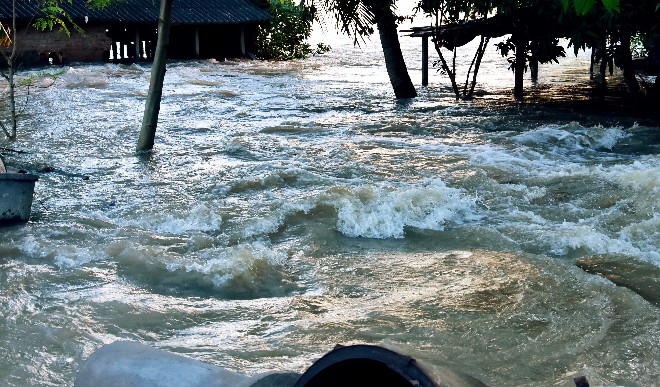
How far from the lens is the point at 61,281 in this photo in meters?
6.40

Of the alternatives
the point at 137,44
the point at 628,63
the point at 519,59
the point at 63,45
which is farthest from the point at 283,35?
the point at 628,63

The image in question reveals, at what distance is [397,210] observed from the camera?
812 cm

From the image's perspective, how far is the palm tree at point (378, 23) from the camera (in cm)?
1493

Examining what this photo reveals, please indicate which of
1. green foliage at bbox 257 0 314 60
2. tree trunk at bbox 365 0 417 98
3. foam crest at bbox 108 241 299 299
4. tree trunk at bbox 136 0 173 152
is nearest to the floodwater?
foam crest at bbox 108 241 299 299

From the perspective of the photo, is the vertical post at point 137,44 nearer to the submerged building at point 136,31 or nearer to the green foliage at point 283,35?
the submerged building at point 136,31

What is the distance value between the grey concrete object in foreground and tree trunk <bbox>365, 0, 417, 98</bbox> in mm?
9121

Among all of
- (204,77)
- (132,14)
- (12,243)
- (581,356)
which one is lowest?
(581,356)

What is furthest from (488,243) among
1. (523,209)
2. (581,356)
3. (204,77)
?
(204,77)

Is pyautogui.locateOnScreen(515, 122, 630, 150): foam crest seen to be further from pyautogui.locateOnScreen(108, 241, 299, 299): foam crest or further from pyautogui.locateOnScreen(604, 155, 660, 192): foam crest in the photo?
pyautogui.locateOnScreen(108, 241, 299, 299): foam crest

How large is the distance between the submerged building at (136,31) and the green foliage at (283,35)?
793 millimetres

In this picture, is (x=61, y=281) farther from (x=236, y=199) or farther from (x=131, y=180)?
(x=131, y=180)

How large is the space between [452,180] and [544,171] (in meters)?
1.26

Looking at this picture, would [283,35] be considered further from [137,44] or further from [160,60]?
[160,60]

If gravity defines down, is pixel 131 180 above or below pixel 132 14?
below
